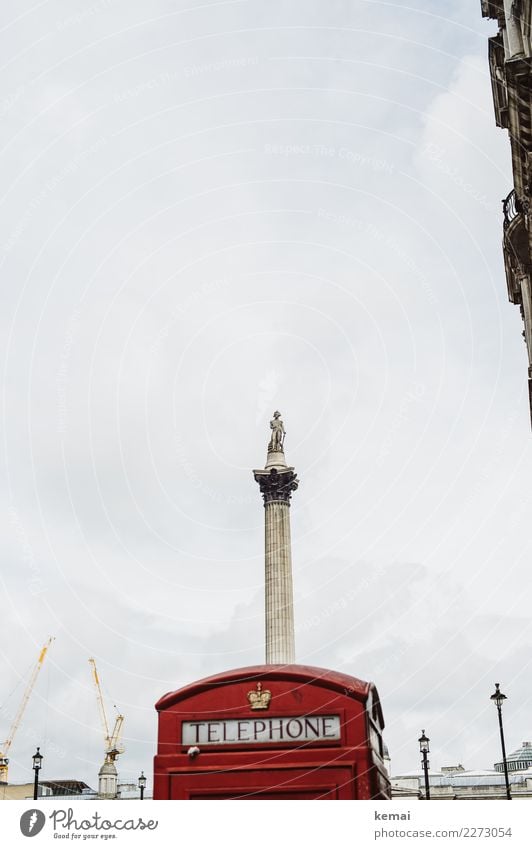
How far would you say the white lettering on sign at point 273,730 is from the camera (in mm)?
9883

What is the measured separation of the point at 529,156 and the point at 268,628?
93.4ft

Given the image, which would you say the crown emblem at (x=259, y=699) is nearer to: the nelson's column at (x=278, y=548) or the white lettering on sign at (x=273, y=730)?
the white lettering on sign at (x=273, y=730)

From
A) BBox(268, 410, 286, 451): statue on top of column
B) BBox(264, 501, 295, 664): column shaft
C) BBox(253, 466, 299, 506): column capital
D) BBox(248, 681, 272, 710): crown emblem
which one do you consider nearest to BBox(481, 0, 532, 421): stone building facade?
BBox(248, 681, 272, 710): crown emblem

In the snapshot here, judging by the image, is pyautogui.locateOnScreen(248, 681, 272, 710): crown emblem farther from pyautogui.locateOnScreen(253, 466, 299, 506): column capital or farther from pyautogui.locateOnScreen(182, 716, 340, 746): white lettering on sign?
pyautogui.locateOnScreen(253, 466, 299, 506): column capital

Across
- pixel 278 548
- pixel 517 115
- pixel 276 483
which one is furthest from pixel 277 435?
pixel 517 115

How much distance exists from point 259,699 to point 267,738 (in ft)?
1.38

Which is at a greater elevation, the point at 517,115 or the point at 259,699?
the point at 517,115

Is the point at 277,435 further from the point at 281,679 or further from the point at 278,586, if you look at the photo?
the point at 281,679

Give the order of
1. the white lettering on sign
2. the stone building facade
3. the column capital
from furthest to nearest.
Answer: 1. the column capital
2. the stone building facade
3. the white lettering on sign

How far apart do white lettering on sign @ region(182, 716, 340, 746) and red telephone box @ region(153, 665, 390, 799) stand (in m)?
0.01

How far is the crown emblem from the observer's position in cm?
997

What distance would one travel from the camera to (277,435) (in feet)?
160
